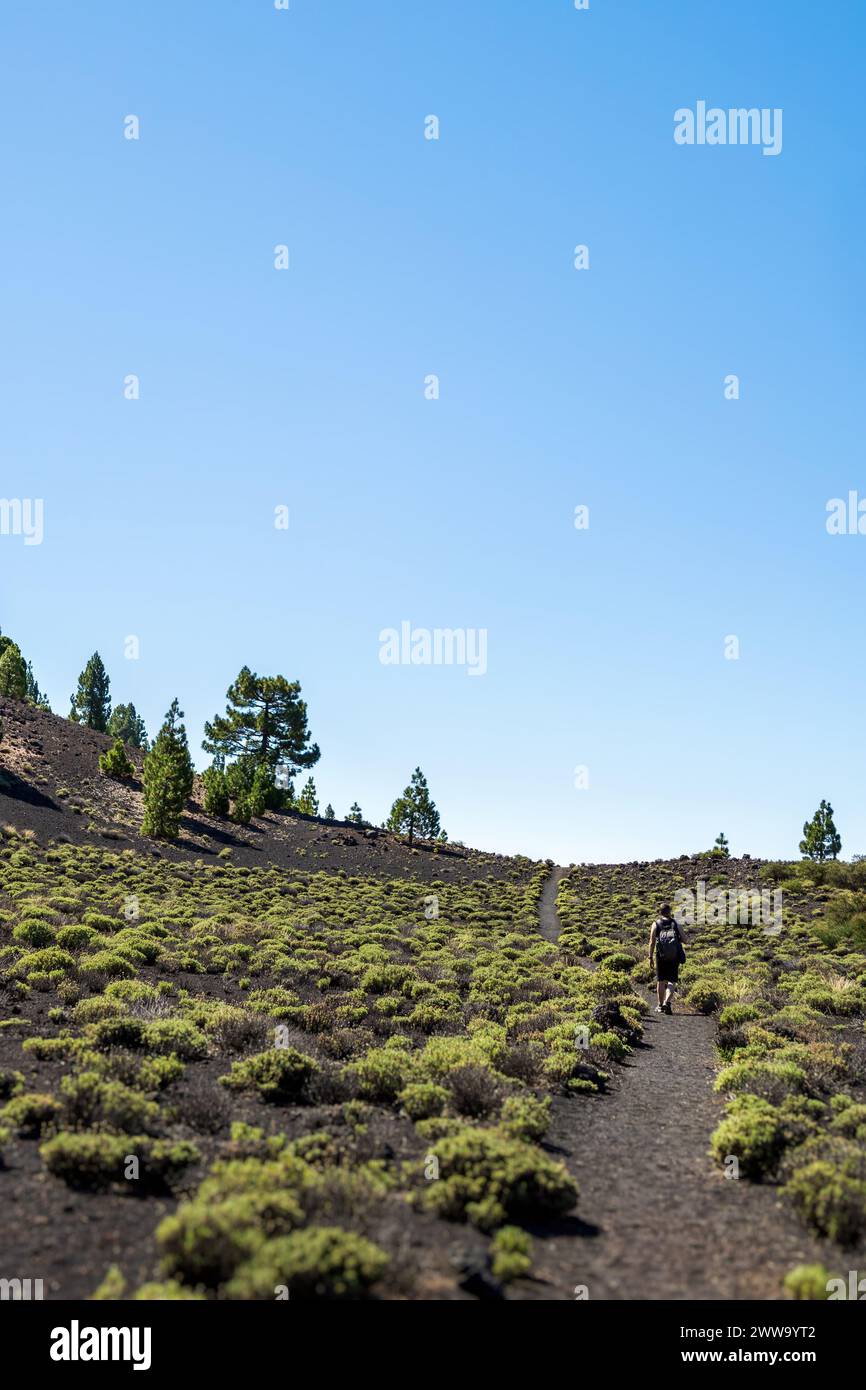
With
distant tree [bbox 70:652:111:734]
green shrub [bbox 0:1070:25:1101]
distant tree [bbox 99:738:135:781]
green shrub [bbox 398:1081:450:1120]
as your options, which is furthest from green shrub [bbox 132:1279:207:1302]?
distant tree [bbox 70:652:111:734]

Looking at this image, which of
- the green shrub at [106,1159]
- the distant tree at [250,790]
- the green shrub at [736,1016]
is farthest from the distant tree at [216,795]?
the green shrub at [106,1159]

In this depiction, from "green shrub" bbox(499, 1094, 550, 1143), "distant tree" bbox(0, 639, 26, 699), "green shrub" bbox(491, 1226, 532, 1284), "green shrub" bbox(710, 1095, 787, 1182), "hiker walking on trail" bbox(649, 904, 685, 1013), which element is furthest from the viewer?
"distant tree" bbox(0, 639, 26, 699)

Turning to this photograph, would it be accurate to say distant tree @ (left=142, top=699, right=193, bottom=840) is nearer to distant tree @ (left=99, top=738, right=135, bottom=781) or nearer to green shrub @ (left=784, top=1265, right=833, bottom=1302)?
distant tree @ (left=99, top=738, right=135, bottom=781)

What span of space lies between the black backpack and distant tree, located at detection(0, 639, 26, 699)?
2912 inches

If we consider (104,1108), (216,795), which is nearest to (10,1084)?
(104,1108)

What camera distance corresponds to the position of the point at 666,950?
1844 cm

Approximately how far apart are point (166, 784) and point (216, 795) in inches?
372

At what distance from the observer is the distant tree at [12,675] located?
3086 inches

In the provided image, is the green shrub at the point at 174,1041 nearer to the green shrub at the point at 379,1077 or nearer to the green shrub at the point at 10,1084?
the green shrub at the point at 10,1084

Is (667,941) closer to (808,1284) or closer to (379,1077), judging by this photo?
(379,1077)

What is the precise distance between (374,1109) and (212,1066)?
2726mm

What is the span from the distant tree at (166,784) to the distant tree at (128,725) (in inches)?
2302

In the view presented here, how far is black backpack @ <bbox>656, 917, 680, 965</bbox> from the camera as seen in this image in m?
18.3
